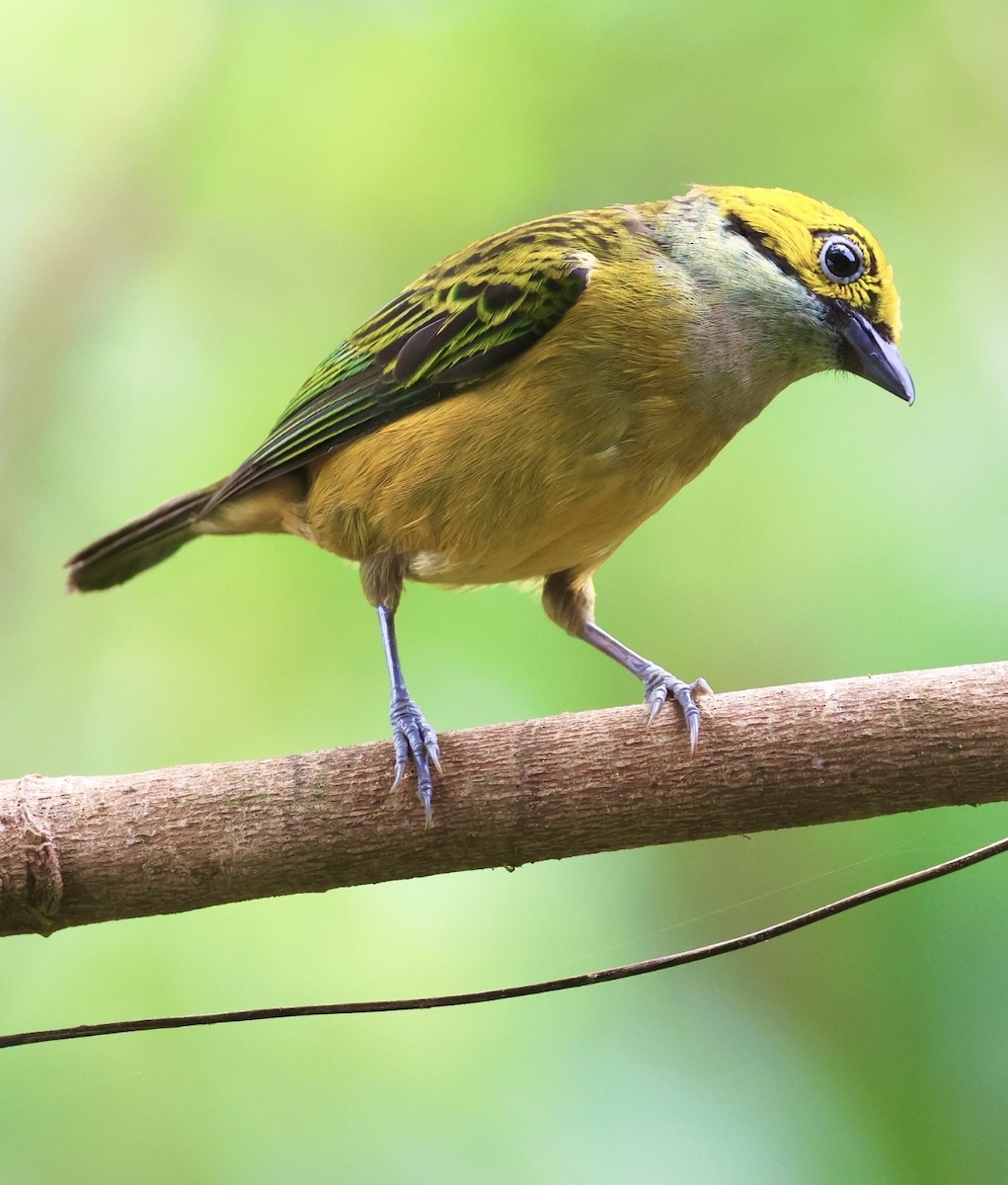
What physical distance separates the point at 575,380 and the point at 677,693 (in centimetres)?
78

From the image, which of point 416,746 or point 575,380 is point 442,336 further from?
point 416,746

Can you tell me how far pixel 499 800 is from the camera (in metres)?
2.52

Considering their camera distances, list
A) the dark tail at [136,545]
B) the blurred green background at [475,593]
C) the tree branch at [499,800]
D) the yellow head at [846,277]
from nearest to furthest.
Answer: the tree branch at [499,800]
the yellow head at [846,277]
the blurred green background at [475,593]
the dark tail at [136,545]

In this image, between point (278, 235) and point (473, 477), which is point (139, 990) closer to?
point (473, 477)

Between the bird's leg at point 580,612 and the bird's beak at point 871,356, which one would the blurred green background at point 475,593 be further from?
the bird's beak at point 871,356

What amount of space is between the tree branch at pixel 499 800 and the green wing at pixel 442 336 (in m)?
1.05

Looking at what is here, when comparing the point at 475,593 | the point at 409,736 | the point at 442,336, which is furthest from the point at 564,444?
the point at 475,593

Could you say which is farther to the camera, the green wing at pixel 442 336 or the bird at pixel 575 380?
the green wing at pixel 442 336

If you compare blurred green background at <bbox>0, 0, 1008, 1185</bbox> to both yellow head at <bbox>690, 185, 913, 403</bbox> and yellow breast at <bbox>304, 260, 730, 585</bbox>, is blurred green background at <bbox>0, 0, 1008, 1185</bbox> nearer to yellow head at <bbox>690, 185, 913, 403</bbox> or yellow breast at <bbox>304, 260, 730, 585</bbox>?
yellow head at <bbox>690, 185, 913, 403</bbox>

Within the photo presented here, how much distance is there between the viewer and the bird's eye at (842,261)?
3156mm

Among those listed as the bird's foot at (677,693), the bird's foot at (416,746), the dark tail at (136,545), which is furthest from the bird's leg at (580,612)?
the dark tail at (136,545)

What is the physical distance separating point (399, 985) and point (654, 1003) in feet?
2.30

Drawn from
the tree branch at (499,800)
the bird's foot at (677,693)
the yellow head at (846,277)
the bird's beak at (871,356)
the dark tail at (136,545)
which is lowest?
the tree branch at (499,800)

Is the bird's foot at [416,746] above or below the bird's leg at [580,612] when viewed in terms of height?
below
